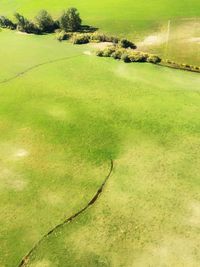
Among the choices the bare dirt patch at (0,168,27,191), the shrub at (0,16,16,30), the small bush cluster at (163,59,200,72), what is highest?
the shrub at (0,16,16,30)

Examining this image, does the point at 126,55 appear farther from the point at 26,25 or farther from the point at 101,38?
the point at 26,25

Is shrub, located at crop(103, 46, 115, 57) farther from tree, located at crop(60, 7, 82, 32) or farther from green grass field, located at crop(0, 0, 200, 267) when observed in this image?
tree, located at crop(60, 7, 82, 32)

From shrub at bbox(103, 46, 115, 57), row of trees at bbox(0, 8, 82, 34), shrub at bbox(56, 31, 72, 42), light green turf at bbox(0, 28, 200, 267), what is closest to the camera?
light green turf at bbox(0, 28, 200, 267)

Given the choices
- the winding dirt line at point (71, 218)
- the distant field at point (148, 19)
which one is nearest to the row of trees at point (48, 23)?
the distant field at point (148, 19)

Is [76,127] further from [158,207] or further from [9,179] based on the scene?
[158,207]

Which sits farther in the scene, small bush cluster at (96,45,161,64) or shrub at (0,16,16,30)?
shrub at (0,16,16,30)

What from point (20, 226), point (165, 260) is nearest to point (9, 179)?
point (20, 226)

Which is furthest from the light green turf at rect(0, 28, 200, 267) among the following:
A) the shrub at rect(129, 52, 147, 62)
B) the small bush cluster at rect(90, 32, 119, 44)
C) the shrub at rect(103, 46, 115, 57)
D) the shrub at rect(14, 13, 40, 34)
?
the shrub at rect(14, 13, 40, 34)

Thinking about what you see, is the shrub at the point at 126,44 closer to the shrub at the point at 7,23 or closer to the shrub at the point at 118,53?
the shrub at the point at 118,53
